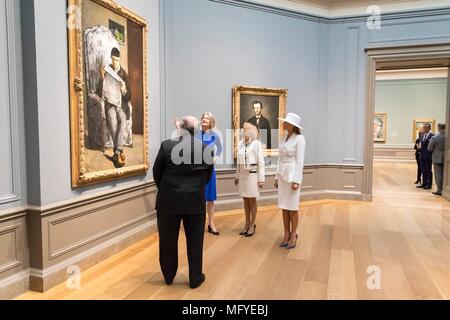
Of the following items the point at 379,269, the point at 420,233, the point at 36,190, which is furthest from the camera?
the point at 420,233

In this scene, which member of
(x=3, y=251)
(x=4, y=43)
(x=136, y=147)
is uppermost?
(x=4, y=43)

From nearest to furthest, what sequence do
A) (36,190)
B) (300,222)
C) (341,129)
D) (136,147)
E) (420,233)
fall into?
(36,190) → (136,147) → (420,233) → (300,222) → (341,129)

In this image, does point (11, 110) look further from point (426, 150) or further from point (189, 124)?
point (426, 150)

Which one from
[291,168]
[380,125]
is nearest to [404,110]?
[380,125]

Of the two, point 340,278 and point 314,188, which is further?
point 314,188

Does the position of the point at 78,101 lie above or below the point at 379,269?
above

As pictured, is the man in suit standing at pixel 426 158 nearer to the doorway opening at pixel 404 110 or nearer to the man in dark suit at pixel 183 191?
the doorway opening at pixel 404 110

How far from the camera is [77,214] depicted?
384 cm

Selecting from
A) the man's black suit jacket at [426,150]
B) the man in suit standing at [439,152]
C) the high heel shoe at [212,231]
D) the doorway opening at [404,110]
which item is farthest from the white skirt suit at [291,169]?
the doorway opening at [404,110]

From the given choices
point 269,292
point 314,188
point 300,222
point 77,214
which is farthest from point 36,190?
point 314,188

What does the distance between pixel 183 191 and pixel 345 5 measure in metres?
6.76

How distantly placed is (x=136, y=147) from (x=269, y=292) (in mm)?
2782
